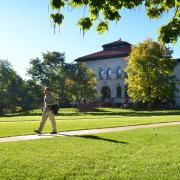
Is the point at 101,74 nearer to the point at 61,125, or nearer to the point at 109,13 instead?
the point at 61,125

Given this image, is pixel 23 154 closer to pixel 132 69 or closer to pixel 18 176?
pixel 18 176

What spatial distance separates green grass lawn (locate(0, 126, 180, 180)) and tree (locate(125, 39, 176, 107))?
4751 centimetres

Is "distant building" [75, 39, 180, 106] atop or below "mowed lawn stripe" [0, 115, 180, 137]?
atop

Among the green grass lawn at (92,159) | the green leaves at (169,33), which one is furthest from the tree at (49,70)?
the green leaves at (169,33)

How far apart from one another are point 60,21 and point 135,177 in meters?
3.37

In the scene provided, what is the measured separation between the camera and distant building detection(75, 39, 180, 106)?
8412cm

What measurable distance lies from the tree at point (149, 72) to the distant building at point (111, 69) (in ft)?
60.3

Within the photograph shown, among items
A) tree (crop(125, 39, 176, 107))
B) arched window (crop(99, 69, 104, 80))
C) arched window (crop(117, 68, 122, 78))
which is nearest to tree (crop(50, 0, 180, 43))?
tree (crop(125, 39, 176, 107))

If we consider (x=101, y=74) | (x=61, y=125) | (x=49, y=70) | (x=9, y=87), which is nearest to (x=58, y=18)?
(x=61, y=125)

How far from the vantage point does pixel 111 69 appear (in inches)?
3403

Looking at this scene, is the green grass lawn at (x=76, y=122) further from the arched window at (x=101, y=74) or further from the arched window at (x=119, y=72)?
the arched window at (x=101, y=74)

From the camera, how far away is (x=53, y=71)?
76.4m

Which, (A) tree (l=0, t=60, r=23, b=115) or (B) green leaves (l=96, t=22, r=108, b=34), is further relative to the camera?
(A) tree (l=0, t=60, r=23, b=115)

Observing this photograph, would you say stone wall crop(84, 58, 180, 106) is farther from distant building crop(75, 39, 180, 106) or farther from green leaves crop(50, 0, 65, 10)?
green leaves crop(50, 0, 65, 10)
